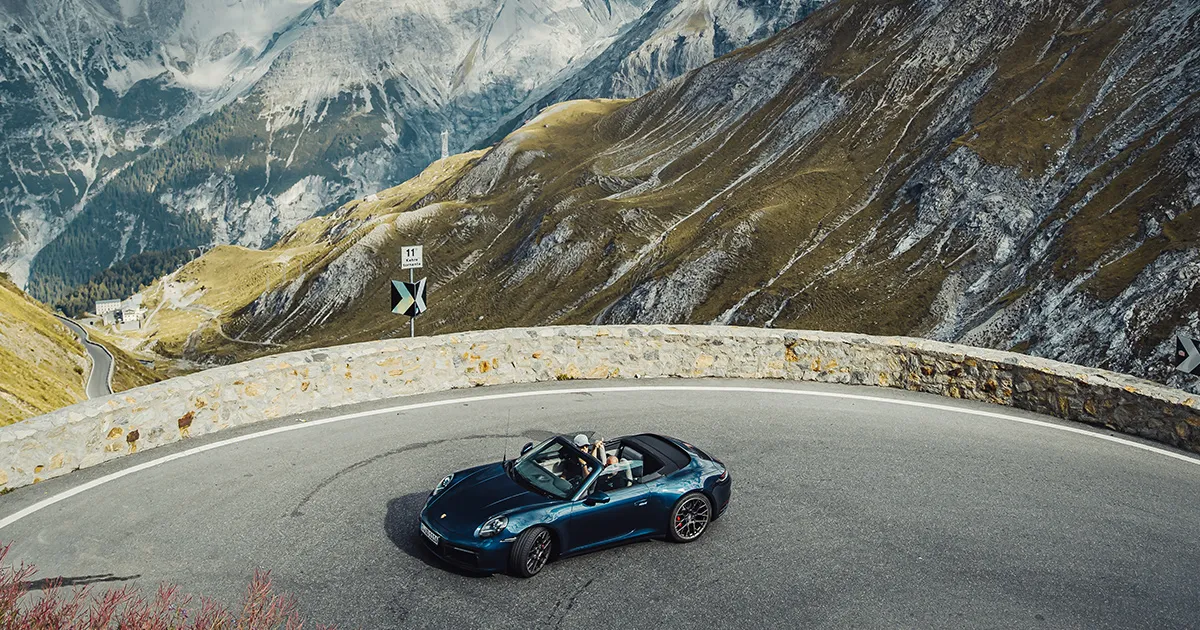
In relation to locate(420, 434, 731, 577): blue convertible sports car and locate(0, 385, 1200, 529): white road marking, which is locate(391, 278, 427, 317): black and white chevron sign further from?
locate(420, 434, 731, 577): blue convertible sports car

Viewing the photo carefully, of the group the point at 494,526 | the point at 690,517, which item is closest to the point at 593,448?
the point at 690,517

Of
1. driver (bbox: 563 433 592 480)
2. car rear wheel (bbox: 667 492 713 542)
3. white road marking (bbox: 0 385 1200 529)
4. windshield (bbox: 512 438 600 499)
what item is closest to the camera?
windshield (bbox: 512 438 600 499)

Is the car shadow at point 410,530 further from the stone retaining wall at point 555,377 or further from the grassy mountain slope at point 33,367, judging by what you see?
the grassy mountain slope at point 33,367

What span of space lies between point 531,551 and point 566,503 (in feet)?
2.32

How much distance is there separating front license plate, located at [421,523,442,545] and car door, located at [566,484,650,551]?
1604mm

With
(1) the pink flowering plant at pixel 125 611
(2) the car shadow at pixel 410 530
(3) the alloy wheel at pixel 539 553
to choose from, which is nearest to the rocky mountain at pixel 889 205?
(3) the alloy wheel at pixel 539 553

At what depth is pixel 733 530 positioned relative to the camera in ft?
33.7

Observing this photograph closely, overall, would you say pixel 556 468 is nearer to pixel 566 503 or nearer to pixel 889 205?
pixel 566 503

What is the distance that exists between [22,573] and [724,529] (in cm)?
840

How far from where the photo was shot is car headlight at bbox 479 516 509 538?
344 inches

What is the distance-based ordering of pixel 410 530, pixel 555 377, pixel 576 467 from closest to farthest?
pixel 576 467 → pixel 410 530 → pixel 555 377

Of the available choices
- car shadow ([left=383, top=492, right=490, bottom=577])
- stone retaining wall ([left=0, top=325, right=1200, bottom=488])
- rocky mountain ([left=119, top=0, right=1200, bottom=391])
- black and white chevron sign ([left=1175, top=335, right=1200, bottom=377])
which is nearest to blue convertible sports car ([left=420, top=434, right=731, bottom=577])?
car shadow ([left=383, top=492, right=490, bottom=577])

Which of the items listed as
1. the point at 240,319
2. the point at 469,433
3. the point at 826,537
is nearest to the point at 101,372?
the point at 240,319

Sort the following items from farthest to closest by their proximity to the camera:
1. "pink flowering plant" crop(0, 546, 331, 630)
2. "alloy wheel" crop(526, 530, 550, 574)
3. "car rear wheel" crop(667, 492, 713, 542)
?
"car rear wheel" crop(667, 492, 713, 542) → "alloy wheel" crop(526, 530, 550, 574) → "pink flowering plant" crop(0, 546, 331, 630)
